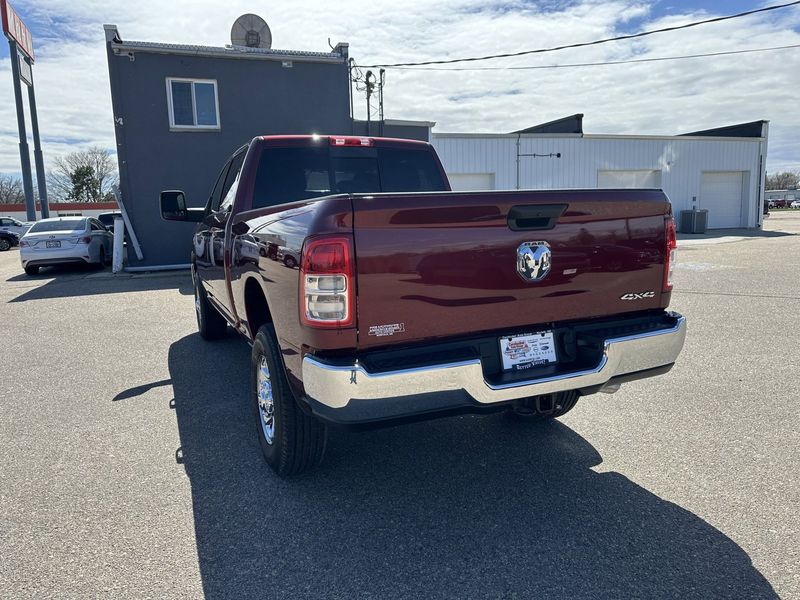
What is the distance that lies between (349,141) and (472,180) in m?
18.3

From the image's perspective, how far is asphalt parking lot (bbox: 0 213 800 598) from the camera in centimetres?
245

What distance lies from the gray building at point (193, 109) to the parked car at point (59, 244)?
120 cm

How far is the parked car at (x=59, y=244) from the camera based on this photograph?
47.2ft

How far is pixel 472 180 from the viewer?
22359 millimetres

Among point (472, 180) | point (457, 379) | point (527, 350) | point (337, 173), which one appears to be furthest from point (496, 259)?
point (472, 180)

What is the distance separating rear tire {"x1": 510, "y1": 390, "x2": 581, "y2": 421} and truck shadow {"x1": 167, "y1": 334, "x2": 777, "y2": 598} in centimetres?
12

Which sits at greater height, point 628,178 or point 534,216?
point 628,178

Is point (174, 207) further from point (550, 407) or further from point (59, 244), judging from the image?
point (59, 244)

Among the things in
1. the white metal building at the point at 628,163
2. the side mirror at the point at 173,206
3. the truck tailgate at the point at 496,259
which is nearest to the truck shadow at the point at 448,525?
the truck tailgate at the point at 496,259

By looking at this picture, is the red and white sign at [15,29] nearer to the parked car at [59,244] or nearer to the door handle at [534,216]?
the parked car at [59,244]

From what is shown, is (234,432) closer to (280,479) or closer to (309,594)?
(280,479)

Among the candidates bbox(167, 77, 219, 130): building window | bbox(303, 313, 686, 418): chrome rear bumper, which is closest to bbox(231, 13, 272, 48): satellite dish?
bbox(167, 77, 219, 130): building window

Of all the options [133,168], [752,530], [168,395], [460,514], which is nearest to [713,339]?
[752,530]

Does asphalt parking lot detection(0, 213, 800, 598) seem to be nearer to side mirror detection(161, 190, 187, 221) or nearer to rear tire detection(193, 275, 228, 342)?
rear tire detection(193, 275, 228, 342)
